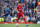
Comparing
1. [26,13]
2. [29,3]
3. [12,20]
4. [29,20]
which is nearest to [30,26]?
[29,20]

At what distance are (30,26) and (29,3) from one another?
860 millimetres

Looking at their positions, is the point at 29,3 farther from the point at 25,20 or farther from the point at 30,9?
the point at 25,20

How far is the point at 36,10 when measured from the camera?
2.33 meters

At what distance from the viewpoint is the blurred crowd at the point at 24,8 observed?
2.32 meters

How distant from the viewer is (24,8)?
236 cm

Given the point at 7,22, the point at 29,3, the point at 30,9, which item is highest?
the point at 29,3

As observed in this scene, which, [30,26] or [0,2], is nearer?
[30,26]

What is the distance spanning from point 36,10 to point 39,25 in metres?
0.56

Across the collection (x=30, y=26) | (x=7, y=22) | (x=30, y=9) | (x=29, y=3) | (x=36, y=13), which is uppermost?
(x=29, y=3)

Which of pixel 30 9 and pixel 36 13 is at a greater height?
pixel 30 9

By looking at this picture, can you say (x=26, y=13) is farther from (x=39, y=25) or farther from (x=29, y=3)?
(x=39, y=25)

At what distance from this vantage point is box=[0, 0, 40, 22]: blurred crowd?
2.32 m

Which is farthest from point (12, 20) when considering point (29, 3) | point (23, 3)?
point (29, 3)

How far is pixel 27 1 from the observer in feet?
7.80
